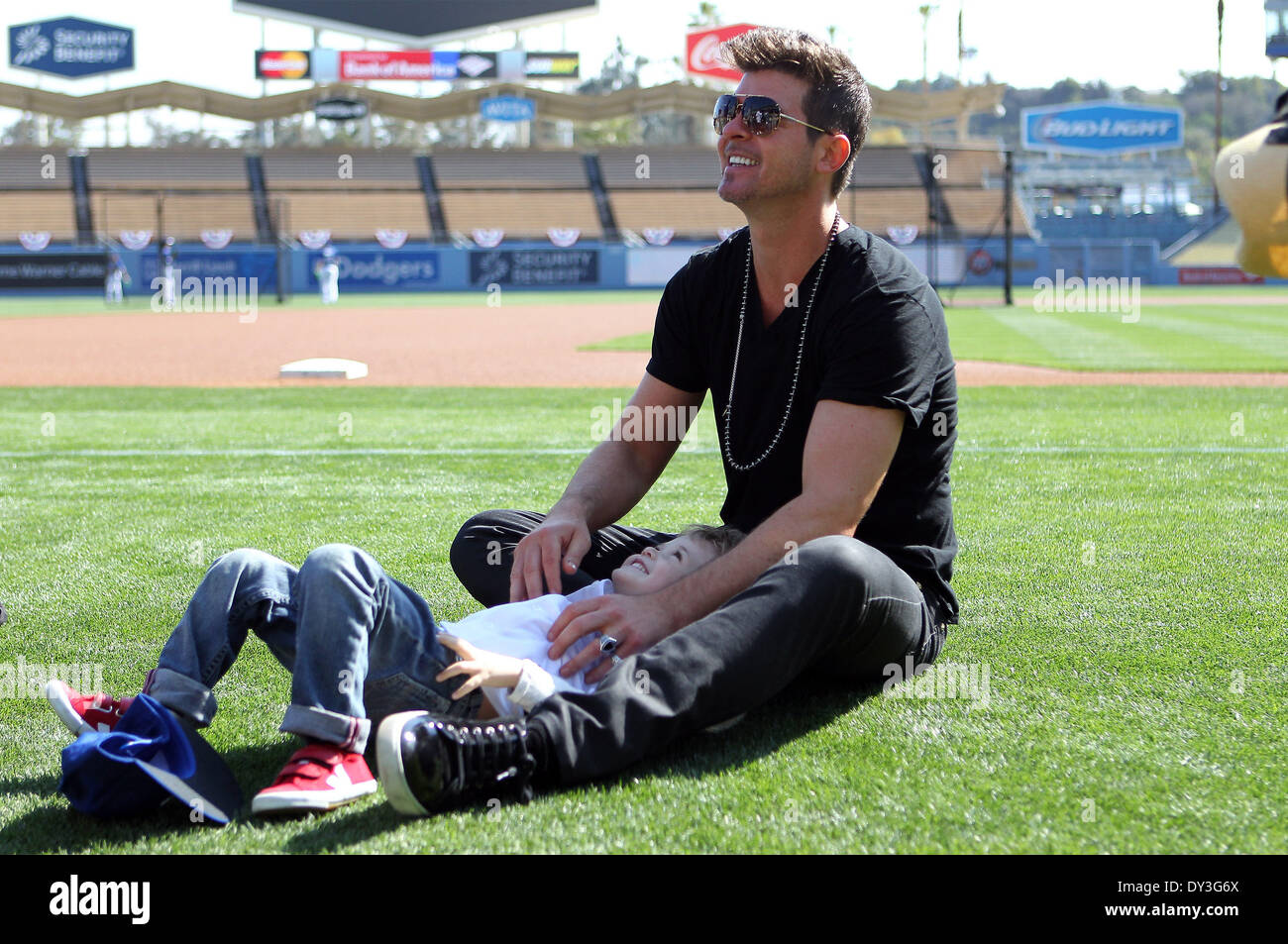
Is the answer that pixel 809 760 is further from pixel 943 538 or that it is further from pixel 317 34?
pixel 317 34

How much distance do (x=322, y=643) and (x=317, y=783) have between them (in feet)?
0.88

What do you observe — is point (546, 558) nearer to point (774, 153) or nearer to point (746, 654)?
point (746, 654)

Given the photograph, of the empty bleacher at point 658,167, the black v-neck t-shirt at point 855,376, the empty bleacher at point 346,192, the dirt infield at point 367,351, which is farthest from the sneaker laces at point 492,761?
the empty bleacher at point 658,167

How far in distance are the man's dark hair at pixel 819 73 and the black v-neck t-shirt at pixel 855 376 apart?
0.84 ft

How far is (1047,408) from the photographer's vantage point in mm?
10875

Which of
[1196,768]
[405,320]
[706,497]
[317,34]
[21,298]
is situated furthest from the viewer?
[317,34]

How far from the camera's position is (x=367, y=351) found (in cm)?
1970

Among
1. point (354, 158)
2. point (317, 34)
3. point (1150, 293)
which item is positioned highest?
point (317, 34)

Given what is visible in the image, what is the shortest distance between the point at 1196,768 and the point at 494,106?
6011 centimetres

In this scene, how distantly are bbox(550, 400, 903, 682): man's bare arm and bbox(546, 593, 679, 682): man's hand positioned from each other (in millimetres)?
10

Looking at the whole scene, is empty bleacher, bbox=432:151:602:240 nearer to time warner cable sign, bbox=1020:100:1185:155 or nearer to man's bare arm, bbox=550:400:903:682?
time warner cable sign, bbox=1020:100:1185:155

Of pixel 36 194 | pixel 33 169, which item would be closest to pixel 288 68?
pixel 33 169

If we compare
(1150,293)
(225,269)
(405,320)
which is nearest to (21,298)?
(225,269)

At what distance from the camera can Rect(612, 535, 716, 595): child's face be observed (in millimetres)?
3105
